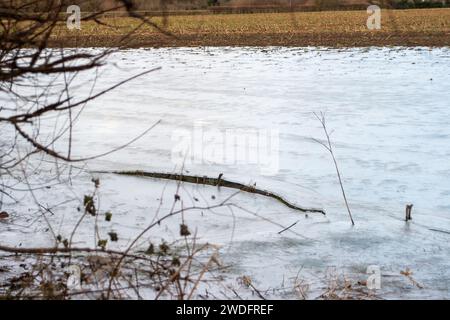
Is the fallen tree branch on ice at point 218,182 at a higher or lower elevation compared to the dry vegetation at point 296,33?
lower

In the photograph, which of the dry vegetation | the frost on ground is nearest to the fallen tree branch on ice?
the frost on ground

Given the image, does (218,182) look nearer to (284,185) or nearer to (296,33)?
(284,185)

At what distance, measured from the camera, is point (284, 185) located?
268 inches

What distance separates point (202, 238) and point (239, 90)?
8482 mm

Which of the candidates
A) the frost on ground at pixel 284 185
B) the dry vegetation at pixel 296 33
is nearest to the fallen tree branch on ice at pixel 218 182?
the frost on ground at pixel 284 185

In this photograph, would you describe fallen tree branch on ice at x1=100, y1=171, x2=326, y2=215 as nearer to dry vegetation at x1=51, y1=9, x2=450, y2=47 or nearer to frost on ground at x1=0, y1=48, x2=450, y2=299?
frost on ground at x1=0, y1=48, x2=450, y2=299

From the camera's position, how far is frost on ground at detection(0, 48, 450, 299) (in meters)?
4.73

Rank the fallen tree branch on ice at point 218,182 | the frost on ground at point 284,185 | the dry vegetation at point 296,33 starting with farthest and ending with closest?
the dry vegetation at point 296,33
the fallen tree branch on ice at point 218,182
the frost on ground at point 284,185

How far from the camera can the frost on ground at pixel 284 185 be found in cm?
473

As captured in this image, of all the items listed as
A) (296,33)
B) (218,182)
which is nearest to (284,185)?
(218,182)

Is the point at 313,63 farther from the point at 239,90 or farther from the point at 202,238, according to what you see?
the point at 202,238

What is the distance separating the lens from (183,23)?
37.7 metres

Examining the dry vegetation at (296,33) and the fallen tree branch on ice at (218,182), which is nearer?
the fallen tree branch on ice at (218,182)

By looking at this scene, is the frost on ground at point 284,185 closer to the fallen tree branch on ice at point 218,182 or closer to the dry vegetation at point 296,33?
the fallen tree branch on ice at point 218,182
